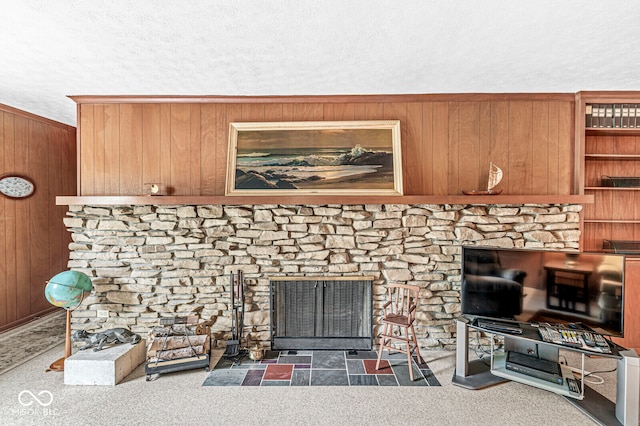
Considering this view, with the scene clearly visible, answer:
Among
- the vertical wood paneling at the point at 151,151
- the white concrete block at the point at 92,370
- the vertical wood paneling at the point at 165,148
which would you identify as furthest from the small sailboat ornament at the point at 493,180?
the white concrete block at the point at 92,370

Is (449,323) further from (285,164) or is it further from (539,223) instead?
(285,164)

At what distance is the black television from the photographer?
2.35 m

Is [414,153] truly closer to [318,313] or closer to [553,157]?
[553,157]

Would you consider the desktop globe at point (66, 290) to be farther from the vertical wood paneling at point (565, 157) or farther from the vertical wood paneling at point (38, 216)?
the vertical wood paneling at point (565, 157)

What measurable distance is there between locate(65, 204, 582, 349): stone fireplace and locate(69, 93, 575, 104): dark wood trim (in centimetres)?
106

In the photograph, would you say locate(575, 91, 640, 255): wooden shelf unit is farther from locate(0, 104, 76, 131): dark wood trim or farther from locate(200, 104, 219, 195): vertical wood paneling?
locate(0, 104, 76, 131): dark wood trim

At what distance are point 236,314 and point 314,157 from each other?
1712 mm

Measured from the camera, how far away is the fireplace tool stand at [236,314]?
306cm

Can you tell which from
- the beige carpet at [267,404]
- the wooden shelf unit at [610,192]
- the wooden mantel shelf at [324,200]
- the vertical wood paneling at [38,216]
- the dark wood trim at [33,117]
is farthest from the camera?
the vertical wood paneling at [38,216]

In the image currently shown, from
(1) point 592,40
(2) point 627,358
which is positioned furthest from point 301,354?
(1) point 592,40

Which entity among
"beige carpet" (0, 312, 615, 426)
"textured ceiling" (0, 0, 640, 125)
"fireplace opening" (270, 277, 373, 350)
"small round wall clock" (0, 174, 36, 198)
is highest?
"textured ceiling" (0, 0, 640, 125)

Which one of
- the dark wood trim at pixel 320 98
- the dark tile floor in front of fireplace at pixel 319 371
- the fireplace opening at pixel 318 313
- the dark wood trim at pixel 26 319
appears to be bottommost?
the dark tile floor in front of fireplace at pixel 319 371

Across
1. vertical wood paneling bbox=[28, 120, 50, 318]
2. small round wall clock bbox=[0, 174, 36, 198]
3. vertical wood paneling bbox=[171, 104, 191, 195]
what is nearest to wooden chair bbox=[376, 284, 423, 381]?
vertical wood paneling bbox=[171, 104, 191, 195]

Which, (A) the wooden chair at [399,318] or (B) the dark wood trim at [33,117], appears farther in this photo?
(B) the dark wood trim at [33,117]
